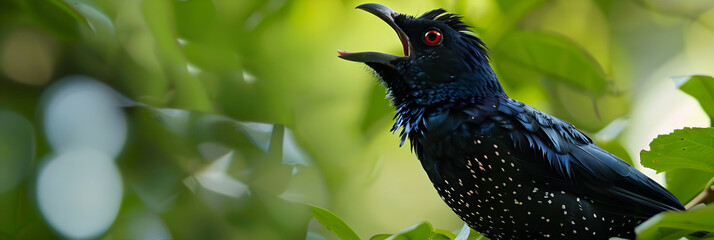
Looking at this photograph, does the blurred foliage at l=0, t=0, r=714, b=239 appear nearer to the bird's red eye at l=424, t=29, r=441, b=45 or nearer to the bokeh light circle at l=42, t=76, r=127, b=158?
the bokeh light circle at l=42, t=76, r=127, b=158

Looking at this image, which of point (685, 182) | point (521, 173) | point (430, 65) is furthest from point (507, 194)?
point (685, 182)

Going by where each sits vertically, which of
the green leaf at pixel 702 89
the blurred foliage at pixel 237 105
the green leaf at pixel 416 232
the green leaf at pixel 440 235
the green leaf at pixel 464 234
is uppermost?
the green leaf at pixel 702 89

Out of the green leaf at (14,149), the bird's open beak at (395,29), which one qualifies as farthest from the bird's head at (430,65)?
the green leaf at (14,149)

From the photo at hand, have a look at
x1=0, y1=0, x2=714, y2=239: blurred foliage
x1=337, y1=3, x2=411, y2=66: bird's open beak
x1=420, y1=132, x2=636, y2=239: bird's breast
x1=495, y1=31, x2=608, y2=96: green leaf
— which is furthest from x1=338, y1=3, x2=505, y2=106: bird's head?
x1=0, y1=0, x2=714, y2=239: blurred foliage

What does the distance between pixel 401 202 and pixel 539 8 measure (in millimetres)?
700

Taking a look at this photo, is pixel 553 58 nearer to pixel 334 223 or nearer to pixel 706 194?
pixel 706 194

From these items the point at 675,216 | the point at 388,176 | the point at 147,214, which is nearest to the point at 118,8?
the point at 147,214

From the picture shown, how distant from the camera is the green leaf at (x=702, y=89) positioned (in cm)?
107

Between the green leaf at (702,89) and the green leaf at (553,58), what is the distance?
0.46 metres

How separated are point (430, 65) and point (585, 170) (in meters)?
0.29

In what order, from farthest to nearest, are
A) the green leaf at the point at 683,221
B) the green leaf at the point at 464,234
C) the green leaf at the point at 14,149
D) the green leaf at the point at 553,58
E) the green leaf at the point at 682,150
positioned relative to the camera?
the green leaf at the point at 14,149 < the green leaf at the point at 553,58 < the green leaf at the point at 464,234 < the green leaf at the point at 682,150 < the green leaf at the point at 683,221

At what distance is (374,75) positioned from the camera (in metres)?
1.12

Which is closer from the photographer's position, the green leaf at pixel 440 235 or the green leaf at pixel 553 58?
the green leaf at pixel 440 235

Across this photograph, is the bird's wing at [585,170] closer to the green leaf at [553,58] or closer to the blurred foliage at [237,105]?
the green leaf at [553,58]
